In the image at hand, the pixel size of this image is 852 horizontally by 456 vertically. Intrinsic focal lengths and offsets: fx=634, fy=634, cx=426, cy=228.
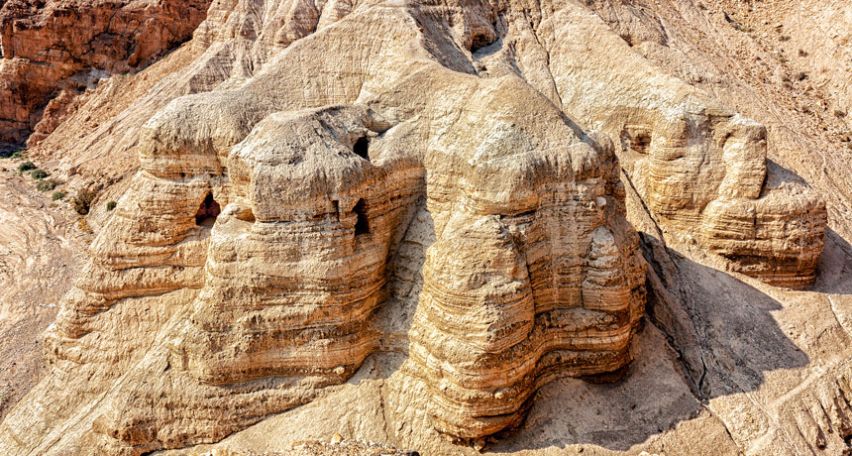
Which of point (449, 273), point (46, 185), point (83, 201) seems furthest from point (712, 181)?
point (46, 185)

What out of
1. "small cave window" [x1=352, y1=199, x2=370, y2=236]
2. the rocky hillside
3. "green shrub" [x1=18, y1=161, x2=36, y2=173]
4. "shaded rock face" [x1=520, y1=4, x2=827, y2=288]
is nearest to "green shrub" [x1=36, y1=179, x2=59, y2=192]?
"green shrub" [x1=18, y1=161, x2=36, y2=173]

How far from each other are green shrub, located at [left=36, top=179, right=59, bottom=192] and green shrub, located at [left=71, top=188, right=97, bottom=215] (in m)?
3.12

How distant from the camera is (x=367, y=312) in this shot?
39.5ft

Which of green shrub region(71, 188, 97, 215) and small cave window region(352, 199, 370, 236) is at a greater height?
small cave window region(352, 199, 370, 236)

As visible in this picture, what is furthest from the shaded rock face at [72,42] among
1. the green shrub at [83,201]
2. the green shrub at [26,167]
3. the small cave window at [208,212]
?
the small cave window at [208,212]

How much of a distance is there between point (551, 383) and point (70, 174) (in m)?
26.3

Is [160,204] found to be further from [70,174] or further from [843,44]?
[843,44]

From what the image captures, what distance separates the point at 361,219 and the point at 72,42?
2894 centimetres

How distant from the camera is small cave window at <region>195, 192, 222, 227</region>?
45.0 feet

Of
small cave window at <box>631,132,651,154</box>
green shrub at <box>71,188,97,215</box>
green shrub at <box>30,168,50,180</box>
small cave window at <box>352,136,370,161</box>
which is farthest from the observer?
green shrub at <box>30,168,50,180</box>

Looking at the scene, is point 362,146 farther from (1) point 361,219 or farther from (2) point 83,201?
(2) point 83,201

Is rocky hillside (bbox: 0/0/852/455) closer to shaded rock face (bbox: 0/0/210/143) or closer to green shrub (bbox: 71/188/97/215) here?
green shrub (bbox: 71/188/97/215)

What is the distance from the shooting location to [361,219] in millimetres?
11945

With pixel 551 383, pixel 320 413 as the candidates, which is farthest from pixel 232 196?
pixel 551 383
